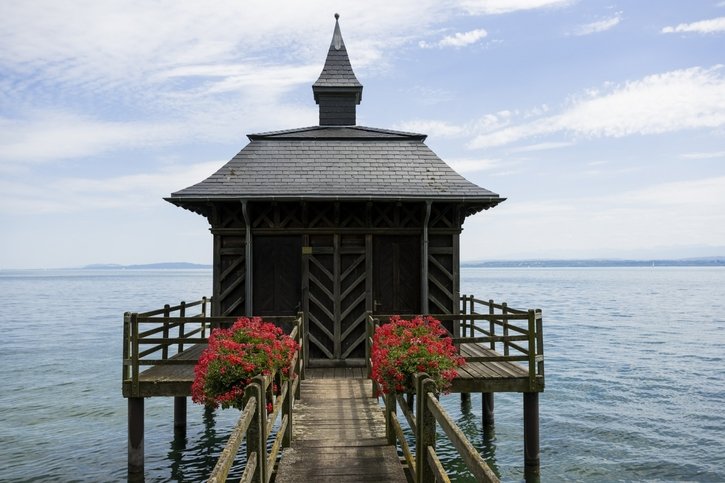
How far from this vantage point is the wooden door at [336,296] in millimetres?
14688

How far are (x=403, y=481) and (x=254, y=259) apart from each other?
825 centimetres

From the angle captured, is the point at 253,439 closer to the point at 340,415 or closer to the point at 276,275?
the point at 340,415

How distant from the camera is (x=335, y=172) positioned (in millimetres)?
15703

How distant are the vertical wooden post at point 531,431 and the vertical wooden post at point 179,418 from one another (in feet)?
32.2

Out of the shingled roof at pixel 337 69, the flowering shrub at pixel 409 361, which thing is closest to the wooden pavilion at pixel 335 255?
the flowering shrub at pixel 409 361

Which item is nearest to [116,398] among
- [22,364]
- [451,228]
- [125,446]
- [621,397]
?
[125,446]

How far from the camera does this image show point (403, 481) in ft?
25.3

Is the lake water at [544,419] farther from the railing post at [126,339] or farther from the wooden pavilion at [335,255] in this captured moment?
the railing post at [126,339]

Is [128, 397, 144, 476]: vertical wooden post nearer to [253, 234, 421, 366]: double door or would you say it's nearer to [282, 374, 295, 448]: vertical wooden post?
[253, 234, 421, 366]: double door

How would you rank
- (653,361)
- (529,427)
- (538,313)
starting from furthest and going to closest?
(653,361) → (529,427) → (538,313)

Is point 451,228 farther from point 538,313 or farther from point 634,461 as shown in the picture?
point 634,461

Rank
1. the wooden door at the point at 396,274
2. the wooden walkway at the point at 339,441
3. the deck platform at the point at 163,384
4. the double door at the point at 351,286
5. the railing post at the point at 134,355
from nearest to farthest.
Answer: the wooden walkway at the point at 339,441
the railing post at the point at 134,355
the deck platform at the point at 163,384
the double door at the point at 351,286
the wooden door at the point at 396,274

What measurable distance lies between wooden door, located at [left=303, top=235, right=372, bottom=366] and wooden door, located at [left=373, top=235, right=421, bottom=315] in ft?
1.11

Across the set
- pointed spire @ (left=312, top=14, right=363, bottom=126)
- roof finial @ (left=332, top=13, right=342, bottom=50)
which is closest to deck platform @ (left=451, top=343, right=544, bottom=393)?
pointed spire @ (left=312, top=14, right=363, bottom=126)
